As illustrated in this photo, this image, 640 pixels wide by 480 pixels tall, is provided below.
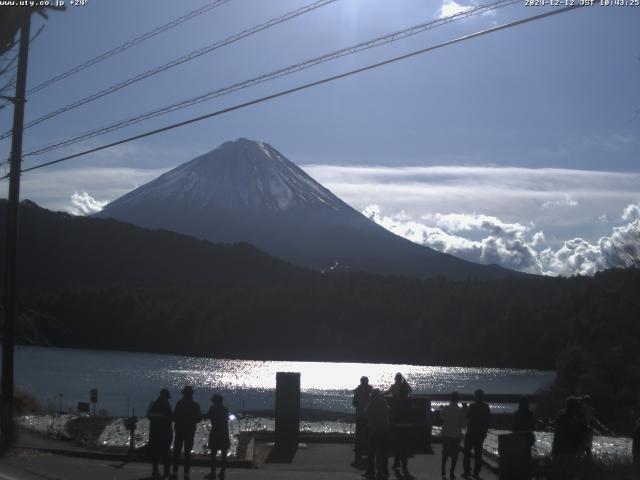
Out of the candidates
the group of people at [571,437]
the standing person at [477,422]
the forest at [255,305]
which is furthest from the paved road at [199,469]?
the forest at [255,305]

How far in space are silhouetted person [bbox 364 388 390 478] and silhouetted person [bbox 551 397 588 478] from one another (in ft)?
8.62

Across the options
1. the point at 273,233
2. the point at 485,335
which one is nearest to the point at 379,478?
the point at 485,335

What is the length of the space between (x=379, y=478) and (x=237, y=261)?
398 feet

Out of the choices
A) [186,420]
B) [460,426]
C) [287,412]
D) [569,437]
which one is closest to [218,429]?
[186,420]

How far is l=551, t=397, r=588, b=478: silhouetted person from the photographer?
420 inches

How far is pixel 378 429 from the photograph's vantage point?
12.9m

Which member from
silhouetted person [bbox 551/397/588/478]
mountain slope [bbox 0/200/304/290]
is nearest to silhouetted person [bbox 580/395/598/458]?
silhouetted person [bbox 551/397/588/478]

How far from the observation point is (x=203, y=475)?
13453 mm

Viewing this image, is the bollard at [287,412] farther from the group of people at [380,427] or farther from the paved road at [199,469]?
the group of people at [380,427]

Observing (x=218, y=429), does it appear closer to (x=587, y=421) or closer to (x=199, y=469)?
(x=199, y=469)

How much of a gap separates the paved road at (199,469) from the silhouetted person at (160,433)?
465 mm

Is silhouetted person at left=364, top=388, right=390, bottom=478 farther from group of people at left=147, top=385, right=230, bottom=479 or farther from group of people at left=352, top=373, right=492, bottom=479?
group of people at left=147, top=385, right=230, bottom=479

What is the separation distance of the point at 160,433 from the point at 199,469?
6.68ft

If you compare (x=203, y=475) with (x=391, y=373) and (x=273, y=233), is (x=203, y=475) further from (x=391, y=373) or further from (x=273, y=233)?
(x=273, y=233)
